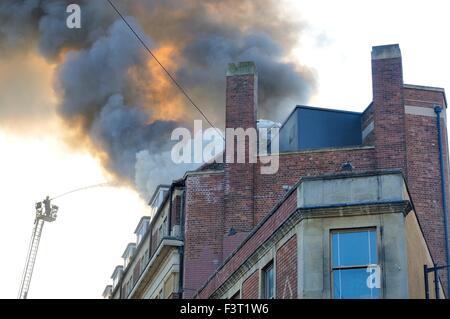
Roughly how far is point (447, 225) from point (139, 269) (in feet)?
48.1

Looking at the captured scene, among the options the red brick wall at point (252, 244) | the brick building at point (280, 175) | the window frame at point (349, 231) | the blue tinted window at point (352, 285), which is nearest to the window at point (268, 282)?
the red brick wall at point (252, 244)

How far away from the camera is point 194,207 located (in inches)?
1478

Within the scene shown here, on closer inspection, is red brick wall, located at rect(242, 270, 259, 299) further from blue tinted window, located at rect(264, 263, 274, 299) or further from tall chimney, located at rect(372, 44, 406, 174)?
tall chimney, located at rect(372, 44, 406, 174)

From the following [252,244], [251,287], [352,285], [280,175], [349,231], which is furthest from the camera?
[280,175]

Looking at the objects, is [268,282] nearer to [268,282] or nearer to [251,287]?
[268,282]

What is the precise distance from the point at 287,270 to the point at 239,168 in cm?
1513

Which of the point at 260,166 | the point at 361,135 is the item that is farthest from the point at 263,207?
the point at 361,135

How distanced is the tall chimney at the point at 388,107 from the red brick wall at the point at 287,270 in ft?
44.8

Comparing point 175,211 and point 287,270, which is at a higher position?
point 175,211

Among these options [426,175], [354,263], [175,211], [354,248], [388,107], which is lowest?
[354,263]

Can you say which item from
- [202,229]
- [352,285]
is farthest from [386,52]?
[352,285]

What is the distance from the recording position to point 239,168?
37.6 metres

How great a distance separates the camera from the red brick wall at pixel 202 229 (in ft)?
119
